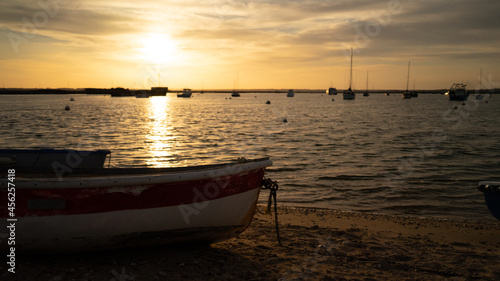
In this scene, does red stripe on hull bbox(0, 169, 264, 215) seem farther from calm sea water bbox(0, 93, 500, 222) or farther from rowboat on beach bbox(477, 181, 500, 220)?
calm sea water bbox(0, 93, 500, 222)

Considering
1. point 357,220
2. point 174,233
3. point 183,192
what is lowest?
point 357,220

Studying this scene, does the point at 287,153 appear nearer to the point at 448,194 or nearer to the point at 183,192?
the point at 448,194

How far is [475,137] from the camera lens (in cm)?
2944

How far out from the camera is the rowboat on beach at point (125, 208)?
17.3 ft

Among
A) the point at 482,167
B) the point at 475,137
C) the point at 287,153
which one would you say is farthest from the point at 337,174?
the point at 475,137

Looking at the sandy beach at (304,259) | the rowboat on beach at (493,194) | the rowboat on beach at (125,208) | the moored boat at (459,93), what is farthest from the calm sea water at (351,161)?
the moored boat at (459,93)

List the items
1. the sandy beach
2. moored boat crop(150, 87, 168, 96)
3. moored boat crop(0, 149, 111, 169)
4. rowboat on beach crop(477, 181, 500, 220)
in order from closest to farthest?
the sandy beach, rowboat on beach crop(477, 181, 500, 220), moored boat crop(0, 149, 111, 169), moored boat crop(150, 87, 168, 96)

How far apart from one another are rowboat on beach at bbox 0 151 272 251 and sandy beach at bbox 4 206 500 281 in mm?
293

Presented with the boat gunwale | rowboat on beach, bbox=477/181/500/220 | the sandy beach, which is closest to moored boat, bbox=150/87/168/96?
the sandy beach

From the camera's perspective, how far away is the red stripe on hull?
208 inches

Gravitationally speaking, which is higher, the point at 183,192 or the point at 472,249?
the point at 183,192

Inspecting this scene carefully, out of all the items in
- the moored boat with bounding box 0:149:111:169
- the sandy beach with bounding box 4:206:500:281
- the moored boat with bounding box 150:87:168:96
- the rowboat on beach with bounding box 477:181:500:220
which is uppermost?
the moored boat with bounding box 150:87:168:96

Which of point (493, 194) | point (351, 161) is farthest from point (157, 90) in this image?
point (493, 194)

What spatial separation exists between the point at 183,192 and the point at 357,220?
205 inches
